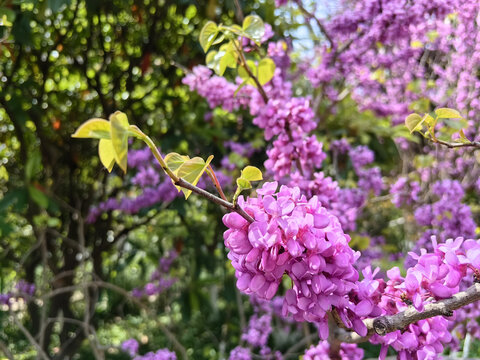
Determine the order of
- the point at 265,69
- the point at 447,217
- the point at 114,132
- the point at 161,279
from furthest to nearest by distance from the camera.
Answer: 1. the point at 161,279
2. the point at 447,217
3. the point at 265,69
4. the point at 114,132

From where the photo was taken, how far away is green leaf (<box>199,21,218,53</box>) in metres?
1.00

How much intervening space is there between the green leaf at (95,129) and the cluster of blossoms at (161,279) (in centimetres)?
244

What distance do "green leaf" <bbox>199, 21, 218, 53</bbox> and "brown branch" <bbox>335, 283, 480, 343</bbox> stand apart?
65cm

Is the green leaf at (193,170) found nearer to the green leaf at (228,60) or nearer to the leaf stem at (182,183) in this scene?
Result: the leaf stem at (182,183)

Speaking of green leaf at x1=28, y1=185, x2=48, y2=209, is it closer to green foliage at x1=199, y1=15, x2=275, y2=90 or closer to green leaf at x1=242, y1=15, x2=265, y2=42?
green foliage at x1=199, y1=15, x2=275, y2=90

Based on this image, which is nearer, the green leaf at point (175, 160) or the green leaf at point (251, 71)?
the green leaf at point (175, 160)

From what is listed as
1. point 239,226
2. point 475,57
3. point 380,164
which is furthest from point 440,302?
point 380,164

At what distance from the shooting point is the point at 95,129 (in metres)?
0.51

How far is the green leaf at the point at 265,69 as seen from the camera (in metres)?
1.12

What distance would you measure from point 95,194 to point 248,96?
5.62ft

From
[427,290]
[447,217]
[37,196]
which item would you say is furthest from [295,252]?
[37,196]

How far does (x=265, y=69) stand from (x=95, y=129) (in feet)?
2.28

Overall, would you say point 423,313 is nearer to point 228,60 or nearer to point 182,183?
point 182,183

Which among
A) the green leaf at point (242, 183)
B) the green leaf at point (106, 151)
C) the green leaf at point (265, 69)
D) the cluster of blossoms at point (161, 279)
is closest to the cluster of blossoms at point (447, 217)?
the green leaf at point (265, 69)
